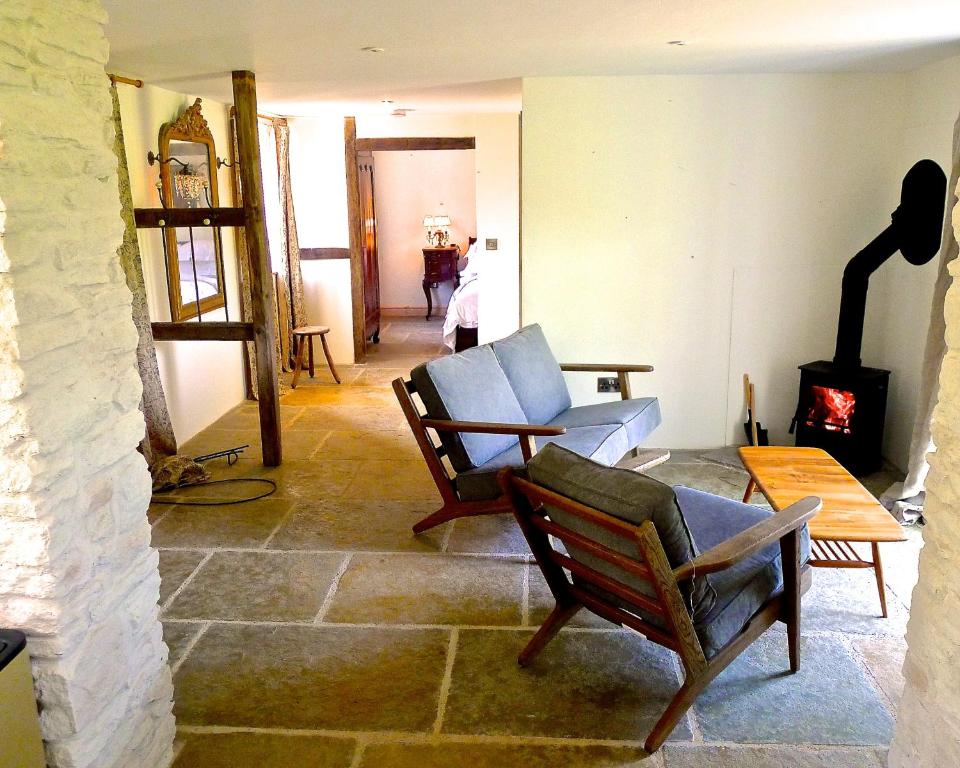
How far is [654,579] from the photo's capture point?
210 centimetres

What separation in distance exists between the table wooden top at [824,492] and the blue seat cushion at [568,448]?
0.58 m

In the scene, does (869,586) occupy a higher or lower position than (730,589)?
lower

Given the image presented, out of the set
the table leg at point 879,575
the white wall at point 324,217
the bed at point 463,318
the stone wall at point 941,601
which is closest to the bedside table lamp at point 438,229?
the bed at point 463,318

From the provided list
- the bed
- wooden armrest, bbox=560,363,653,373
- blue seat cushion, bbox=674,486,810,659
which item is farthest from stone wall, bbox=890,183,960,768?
the bed

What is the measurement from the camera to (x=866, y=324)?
15.4 ft

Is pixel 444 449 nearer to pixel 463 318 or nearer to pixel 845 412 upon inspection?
pixel 845 412

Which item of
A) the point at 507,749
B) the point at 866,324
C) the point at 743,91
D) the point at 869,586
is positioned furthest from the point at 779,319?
the point at 507,749

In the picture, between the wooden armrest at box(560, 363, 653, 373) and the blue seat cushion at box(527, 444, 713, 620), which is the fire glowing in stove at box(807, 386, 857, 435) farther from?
the blue seat cushion at box(527, 444, 713, 620)

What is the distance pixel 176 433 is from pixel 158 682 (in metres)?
3.13

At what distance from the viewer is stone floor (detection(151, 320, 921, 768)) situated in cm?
229

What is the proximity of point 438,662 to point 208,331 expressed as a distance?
263 cm

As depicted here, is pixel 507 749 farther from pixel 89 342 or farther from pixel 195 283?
pixel 195 283

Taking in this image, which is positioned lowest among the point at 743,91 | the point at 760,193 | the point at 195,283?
the point at 195,283

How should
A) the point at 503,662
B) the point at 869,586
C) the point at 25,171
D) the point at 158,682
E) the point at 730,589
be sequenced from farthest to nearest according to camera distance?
the point at 869,586, the point at 503,662, the point at 730,589, the point at 158,682, the point at 25,171
